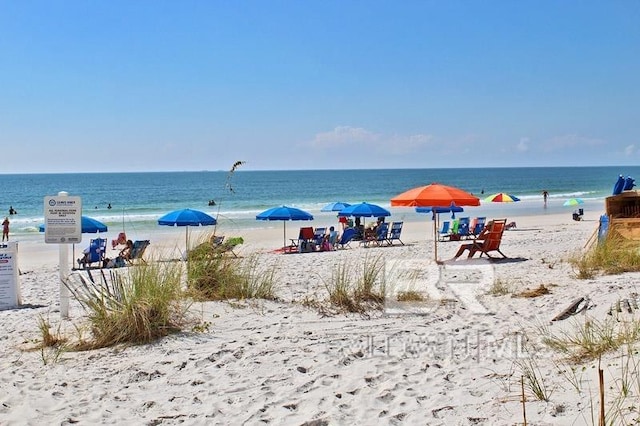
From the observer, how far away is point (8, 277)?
7.27 meters

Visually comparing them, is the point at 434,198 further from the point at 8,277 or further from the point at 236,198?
the point at 236,198

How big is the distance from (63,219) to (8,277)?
140 cm

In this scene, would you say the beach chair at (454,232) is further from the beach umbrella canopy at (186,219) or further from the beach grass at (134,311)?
the beach grass at (134,311)

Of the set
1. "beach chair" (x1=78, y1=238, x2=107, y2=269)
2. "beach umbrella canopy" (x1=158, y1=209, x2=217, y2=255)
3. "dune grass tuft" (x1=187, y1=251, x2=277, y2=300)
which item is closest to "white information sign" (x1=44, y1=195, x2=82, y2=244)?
"dune grass tuft" (x1=187, y1=251, x2=277, y2=300)

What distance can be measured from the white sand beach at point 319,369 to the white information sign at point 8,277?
0.46m

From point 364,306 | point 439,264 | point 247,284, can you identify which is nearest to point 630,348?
point 364,306

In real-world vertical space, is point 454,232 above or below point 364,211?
below

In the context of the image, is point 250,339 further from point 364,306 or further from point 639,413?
point 639,413

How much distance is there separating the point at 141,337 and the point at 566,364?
10.8 ft

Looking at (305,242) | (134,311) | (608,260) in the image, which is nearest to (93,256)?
(305,242)

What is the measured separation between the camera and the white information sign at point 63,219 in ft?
21.1

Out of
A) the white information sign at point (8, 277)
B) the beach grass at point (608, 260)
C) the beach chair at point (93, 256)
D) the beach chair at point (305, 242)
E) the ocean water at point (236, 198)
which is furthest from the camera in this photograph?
the ocean water at point (236, 198)

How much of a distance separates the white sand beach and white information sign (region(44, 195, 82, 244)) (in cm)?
82

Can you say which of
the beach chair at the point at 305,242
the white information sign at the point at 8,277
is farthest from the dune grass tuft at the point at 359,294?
the beach chair at the point at 305,242
